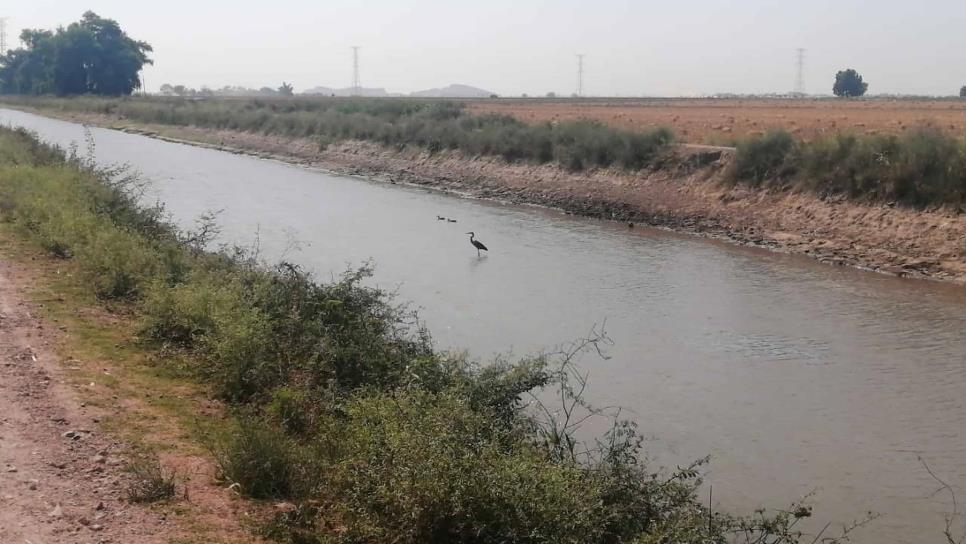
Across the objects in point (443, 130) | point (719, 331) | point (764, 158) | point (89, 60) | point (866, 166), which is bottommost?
point (719, 331)

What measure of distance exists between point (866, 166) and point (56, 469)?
2417 centimetres

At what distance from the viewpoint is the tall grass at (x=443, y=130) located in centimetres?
3484

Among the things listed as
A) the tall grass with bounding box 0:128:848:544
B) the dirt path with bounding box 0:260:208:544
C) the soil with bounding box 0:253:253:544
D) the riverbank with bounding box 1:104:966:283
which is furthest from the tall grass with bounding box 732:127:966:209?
the dirt path with bounding box 0:260:208:544

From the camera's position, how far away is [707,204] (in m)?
28.8

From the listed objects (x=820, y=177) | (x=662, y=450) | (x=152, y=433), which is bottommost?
(x=662, y=450)

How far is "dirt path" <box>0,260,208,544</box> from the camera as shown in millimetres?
6148

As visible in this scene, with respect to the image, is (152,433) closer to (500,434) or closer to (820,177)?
(500,434)

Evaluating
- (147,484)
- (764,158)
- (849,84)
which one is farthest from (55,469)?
(849,84)

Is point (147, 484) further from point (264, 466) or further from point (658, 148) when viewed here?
point (658, 148)

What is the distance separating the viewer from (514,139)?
3950 centimetres

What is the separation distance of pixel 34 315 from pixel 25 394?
3131 millimetres

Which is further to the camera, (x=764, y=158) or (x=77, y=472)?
(x=764, y=158)

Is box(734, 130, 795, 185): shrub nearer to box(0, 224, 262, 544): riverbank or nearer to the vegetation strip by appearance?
the vegetation strip

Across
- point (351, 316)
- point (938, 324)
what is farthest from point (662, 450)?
point (938, 324)
